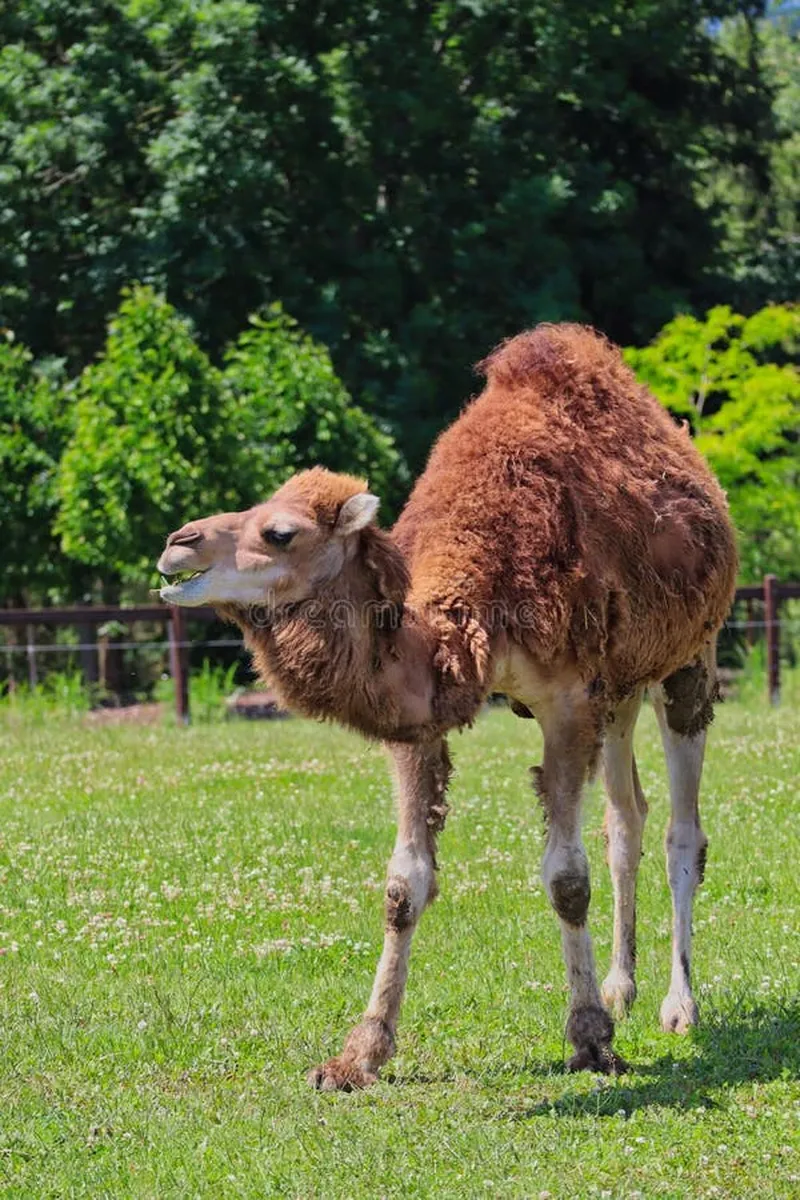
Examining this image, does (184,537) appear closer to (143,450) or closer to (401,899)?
(401,899)

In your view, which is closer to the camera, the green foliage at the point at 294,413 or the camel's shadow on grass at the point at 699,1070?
the camel's shadow on grass at the point at 699,1070

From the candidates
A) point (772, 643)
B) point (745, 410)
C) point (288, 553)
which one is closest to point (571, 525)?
point (288, 553)

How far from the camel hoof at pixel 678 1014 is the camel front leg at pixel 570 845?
0.68 m

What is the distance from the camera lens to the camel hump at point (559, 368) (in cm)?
752

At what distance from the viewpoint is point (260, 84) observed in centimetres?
2655

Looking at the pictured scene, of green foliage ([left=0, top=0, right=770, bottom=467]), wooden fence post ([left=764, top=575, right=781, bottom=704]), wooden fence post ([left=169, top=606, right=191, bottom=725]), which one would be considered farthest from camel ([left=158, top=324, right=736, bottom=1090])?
green foliage ([left=0, top=0, right=770, bottom=467])

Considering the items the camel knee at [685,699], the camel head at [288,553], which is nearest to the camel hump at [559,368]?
the camel knee at [685,699]

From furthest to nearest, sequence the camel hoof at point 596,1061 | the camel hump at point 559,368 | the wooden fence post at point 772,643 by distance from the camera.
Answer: the wooden fence post at point 772,643
the camel hump at point 559,368
the camel hoof at point 596,1061

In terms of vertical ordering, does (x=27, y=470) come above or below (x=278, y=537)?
above

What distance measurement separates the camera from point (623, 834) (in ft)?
27.4

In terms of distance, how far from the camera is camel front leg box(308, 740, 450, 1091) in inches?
254

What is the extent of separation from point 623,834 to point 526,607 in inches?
80.8

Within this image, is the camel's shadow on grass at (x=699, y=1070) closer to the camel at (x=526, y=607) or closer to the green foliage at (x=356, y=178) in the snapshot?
the camel at (x=526, y=607)

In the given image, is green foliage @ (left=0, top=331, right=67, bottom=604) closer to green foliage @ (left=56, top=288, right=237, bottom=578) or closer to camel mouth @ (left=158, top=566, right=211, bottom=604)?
green foliage @ (left=56, top=288, right=237, bottom=578)
